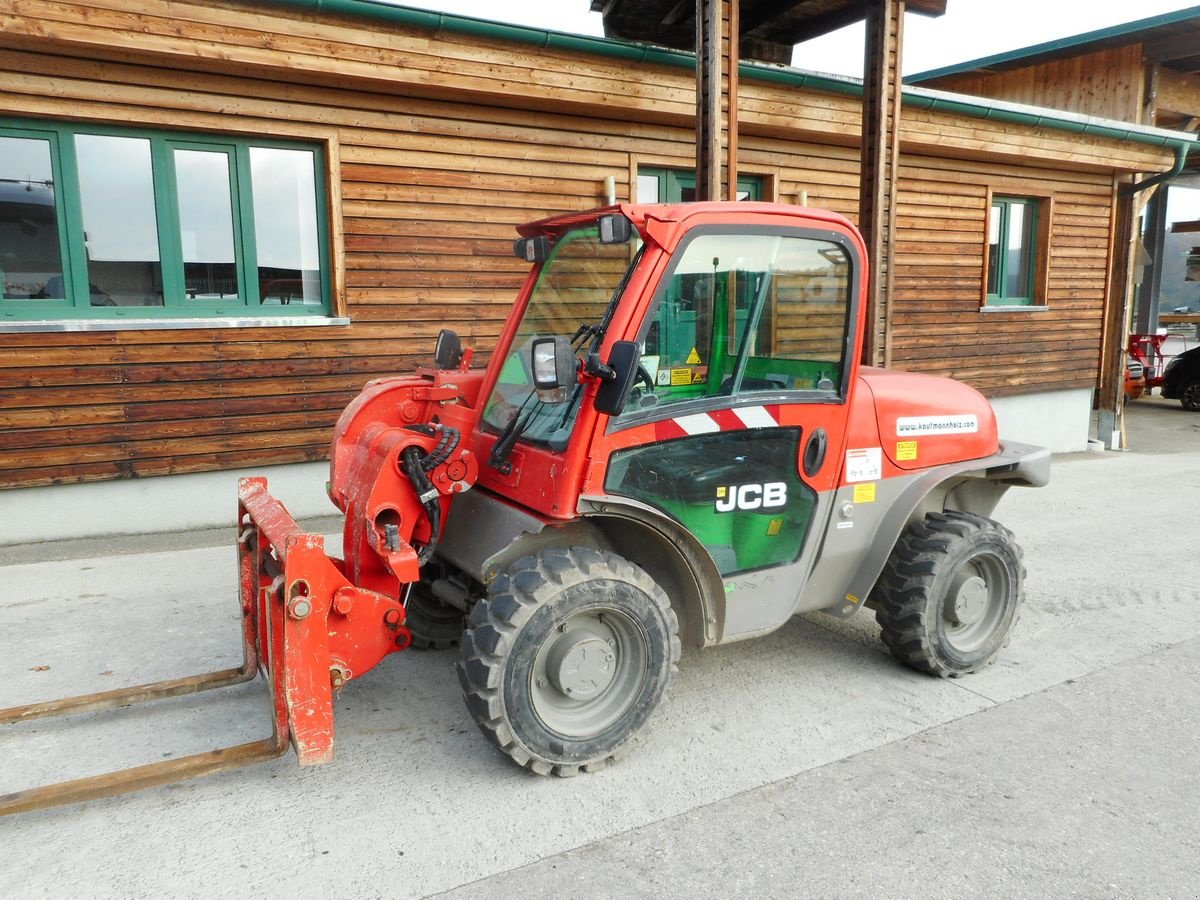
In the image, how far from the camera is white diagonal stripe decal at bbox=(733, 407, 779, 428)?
3430 millimetres

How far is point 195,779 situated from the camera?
10.7ft

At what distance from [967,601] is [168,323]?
5804 millimetres

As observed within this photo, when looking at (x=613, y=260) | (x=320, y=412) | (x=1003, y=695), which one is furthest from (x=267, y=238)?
(x=1003, y=695)

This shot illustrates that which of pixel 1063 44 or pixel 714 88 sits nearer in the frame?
pixel 714 88

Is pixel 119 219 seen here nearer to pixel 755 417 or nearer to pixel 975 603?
pixel 755 417

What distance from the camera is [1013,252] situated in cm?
1154

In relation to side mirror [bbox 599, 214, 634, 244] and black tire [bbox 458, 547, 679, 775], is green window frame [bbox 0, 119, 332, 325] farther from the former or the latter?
black tire [bbox 458, 547, 679, 775]

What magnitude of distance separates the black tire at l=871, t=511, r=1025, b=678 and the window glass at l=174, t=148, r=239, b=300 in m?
5.48

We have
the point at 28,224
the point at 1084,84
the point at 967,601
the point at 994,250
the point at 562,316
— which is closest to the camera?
the point at 562,316

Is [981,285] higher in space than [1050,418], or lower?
higher

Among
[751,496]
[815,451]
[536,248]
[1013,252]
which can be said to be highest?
[1013,252]

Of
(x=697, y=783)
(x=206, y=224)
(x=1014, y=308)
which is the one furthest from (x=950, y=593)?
(x=1014, y=308)

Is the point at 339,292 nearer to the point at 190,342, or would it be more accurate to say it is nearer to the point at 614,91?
the point at 190,342

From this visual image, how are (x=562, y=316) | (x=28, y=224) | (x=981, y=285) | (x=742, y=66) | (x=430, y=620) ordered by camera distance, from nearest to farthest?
(x=562, y=316)
(x=430, y=620)
(x=28, y=224)
(x=742, y=66)
(x=981, y=285)
